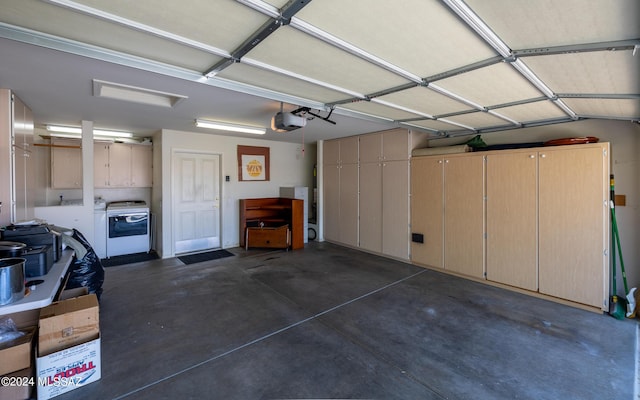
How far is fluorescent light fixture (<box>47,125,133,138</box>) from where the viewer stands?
16.2 feet

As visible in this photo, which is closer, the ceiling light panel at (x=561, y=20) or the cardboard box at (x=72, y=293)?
the ceiling light panel at (x=561, y=20)

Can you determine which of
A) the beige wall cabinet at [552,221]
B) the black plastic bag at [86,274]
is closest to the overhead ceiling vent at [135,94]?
the black plastic bag at [86,274]

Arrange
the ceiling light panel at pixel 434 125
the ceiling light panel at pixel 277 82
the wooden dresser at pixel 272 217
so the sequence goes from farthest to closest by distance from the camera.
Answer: the wooden dresser at pixel 272 217 < the ceiling light panel at pixel 434 125 < the ceiling light panel at pixel 277 82

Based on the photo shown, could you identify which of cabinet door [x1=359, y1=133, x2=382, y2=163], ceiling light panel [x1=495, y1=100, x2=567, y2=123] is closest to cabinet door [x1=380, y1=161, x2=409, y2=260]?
cabinet door [x1=359, y1=133, x2=382, y2=163]

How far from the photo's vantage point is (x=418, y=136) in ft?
17.5

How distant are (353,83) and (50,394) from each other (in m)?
3.46

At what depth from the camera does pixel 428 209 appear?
16.4ft

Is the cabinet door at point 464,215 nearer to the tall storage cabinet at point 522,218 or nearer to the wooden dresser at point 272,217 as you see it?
the tall storage cabinet at point 522,218

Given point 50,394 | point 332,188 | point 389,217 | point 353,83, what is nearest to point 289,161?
point 332,188

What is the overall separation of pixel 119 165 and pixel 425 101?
242 inches

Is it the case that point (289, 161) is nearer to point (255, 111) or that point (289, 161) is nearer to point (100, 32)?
point (255, 111)

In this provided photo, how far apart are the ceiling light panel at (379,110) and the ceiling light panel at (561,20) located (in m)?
1.77

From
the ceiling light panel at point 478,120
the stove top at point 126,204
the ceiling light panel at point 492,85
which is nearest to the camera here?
the ceiling light panel at point 492,85

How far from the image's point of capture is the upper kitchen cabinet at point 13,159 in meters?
→ 2.78
